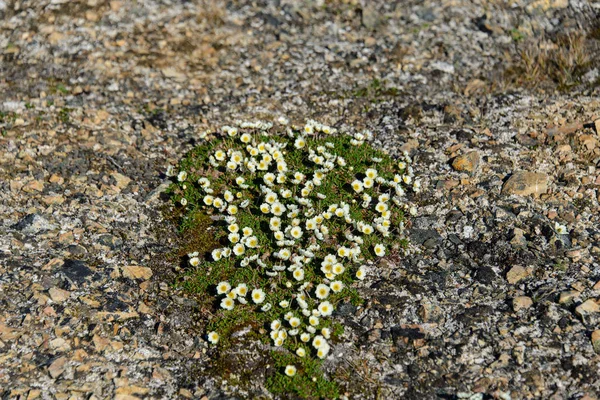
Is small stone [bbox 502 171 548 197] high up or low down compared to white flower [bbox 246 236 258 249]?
up

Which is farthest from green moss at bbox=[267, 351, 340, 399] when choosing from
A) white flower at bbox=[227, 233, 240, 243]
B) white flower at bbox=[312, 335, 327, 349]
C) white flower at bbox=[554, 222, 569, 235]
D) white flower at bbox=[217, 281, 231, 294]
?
white flower at bbox=[554, 222, 569, 235]

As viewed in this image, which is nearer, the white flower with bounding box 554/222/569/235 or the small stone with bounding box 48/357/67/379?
the small stone with bounding box 48/357/67/379

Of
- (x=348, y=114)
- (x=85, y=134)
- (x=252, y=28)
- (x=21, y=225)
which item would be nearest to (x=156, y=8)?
(x=252, y=28)

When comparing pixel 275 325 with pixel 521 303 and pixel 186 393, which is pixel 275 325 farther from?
pixel 521 303

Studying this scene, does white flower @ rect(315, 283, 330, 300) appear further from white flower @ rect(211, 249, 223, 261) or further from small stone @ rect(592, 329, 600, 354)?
small stone @ rect(592, 329, 600, 354)

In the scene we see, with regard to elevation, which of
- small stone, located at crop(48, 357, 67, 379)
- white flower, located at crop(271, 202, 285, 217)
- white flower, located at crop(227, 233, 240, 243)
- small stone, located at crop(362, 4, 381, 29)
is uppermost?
small stone, located at crop(362, 4, 381, 29)

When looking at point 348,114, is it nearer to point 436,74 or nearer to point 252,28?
point 436,74
